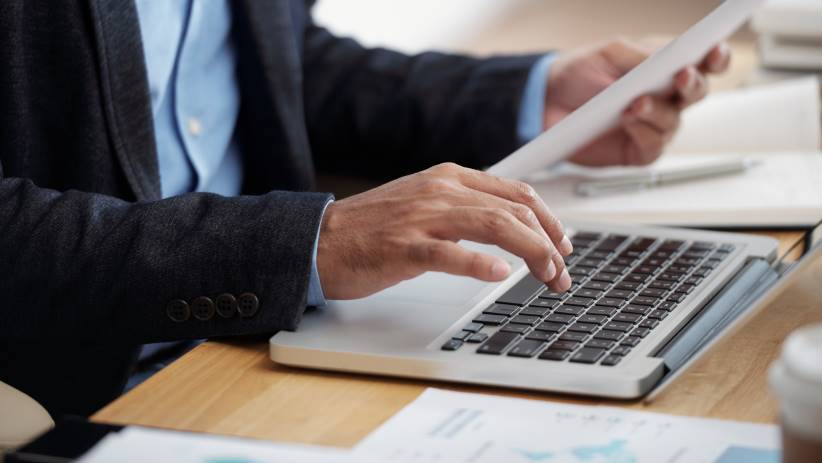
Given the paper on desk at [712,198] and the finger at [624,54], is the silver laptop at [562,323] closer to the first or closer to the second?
the paper on desk at [712,198]

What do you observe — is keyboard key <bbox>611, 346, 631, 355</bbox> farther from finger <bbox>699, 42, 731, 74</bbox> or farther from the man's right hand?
finger <bbox>699, 42, 731, 74</bbox>

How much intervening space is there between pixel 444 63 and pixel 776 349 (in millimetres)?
749

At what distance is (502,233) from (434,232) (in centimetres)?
5

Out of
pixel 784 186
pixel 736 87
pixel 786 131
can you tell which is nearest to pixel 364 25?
pixel 736 87

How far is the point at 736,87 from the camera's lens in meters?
1.89

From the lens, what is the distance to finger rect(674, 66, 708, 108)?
127 centimetres

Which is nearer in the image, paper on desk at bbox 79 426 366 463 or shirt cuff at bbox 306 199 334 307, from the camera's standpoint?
paper on desk at bbox 79 426 366 463

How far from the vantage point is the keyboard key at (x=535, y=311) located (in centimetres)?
84

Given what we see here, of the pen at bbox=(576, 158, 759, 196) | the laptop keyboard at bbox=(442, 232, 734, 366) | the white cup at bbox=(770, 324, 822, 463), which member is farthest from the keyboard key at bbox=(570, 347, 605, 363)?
the pen at bbox=(576, 158, 759, 196)

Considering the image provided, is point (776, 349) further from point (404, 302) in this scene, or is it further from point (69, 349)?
point (69, 349)

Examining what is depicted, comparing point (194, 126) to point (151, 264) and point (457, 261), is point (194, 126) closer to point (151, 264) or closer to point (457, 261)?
point (151, 264)

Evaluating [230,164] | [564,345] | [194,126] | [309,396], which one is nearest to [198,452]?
[309,396]

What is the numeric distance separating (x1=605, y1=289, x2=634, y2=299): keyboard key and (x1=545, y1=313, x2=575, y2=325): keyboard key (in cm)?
6

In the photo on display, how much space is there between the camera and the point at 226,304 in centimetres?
84
